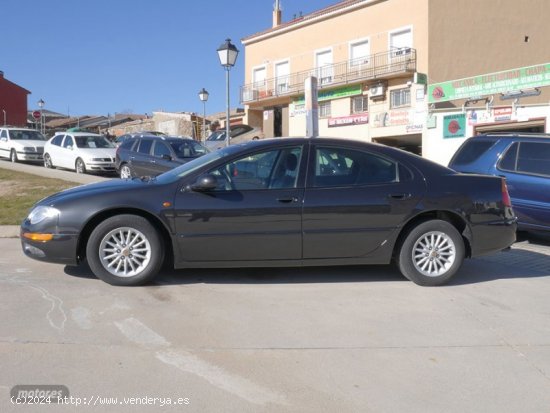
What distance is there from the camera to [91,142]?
18.8m

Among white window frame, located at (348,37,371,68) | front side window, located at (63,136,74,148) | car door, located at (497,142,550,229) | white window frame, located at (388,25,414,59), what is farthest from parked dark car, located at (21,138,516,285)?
white window frame, located at (348,37,371,68)

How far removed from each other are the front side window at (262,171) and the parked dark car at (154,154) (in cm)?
898

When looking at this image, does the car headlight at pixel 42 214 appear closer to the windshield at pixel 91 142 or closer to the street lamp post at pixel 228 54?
the street lamp post at pixel 228 54

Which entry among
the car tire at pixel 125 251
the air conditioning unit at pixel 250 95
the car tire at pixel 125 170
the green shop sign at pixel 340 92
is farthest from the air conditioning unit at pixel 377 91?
the car tire at pixel 125 251

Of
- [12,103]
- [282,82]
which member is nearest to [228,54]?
[282,82]

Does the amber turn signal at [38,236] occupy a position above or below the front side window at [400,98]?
below

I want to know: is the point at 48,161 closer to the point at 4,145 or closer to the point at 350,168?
the point at 4,145

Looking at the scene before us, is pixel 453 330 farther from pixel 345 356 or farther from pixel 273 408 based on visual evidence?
pixel 273 408

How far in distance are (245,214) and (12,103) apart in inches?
2379

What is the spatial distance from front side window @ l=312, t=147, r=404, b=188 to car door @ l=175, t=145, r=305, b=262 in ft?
0.79

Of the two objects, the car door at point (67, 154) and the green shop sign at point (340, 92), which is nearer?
the car door at point (67, 154)

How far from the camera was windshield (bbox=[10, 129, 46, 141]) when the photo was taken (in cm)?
2256

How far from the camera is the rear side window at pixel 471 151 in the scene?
8367 mm

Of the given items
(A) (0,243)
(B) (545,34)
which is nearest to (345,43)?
(B) (545,34)
